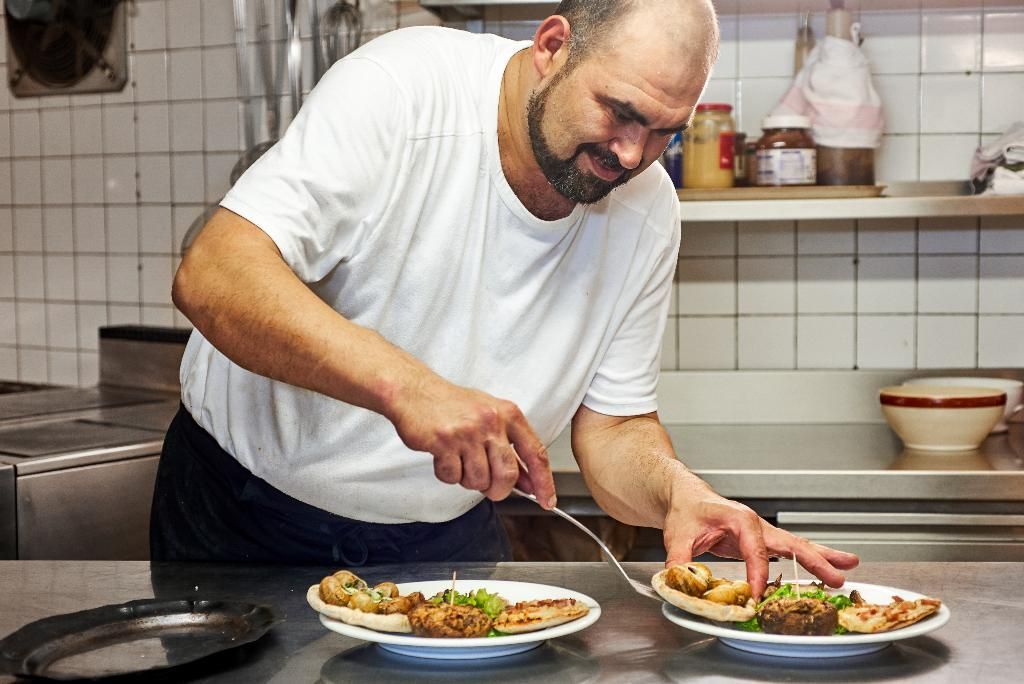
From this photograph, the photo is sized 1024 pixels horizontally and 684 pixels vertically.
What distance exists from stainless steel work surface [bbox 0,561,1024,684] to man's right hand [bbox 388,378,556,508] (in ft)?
0.55

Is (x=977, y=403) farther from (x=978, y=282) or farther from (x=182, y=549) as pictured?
(x=182, y=549)

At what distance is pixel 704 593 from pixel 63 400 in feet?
7.43

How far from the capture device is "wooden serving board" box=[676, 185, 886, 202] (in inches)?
102

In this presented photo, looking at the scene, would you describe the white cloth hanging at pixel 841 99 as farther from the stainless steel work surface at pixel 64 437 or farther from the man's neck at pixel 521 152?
the stainless steel work surface at pixel 64 437

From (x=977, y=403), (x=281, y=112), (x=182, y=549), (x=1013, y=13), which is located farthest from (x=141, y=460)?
(x=1013, y=13)

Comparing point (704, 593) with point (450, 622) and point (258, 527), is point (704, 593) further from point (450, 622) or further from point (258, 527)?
point (258, 527)

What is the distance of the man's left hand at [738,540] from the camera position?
1256mm

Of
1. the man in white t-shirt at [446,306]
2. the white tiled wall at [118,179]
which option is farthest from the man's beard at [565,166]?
the white tiled wall at [118,179]

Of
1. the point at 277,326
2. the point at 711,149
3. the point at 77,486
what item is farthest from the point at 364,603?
the point at 711,149

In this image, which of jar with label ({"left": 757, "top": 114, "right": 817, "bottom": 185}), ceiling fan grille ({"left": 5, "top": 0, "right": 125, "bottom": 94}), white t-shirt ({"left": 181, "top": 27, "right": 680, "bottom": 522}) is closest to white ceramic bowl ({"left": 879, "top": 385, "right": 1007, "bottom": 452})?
jar with label ({"left": 757, "top": 114, "right": 817, "bottom": 185})

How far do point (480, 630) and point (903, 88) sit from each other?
7.07 feet

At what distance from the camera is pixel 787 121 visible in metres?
2.62

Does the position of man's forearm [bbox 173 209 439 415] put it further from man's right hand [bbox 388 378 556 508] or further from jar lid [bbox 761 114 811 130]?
jar lid [bbox 761 114 811 130]

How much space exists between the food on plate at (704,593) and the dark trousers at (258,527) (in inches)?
20.0
